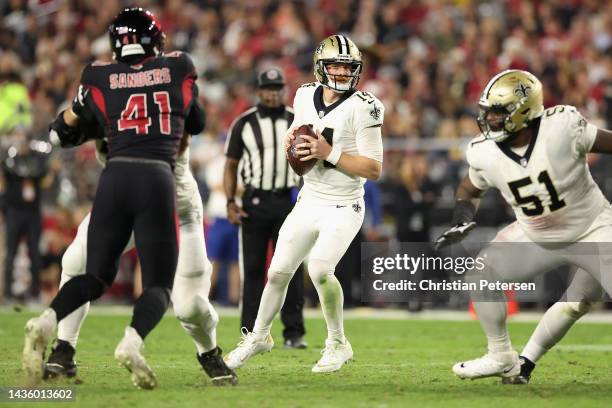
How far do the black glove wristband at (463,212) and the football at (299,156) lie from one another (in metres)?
0.93

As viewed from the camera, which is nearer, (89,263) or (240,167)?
(89,263)

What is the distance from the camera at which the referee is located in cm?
850

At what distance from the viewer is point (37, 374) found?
531cm

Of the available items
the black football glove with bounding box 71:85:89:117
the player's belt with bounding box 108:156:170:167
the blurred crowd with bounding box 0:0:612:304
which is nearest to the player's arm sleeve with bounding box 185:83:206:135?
the player's belt with bounding box 108:156:170:167

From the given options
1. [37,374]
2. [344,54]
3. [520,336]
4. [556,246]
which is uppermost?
[344,54]

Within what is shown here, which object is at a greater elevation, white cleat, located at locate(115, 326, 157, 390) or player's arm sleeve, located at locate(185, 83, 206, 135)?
player's arm sleeve, located at locate(185, 83, 206, 135)

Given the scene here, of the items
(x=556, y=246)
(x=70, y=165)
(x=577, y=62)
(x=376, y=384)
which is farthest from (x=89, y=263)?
(x=577, y=62)

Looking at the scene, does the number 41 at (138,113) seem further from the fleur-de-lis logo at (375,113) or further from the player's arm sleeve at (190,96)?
the fleur-de-lis logo at (375,113)

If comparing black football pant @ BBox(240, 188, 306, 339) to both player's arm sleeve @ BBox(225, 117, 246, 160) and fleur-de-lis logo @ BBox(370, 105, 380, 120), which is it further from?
fleur-de-lis logo @ BBox(370, 105, 380, 120)

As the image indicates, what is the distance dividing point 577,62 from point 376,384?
8.33 meters

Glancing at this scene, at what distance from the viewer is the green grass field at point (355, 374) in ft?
18.4

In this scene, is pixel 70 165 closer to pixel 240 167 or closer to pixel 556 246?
pixel 240 167

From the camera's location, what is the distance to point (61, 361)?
614cm

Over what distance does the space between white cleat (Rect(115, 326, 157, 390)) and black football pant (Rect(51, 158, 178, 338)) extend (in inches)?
7.8
